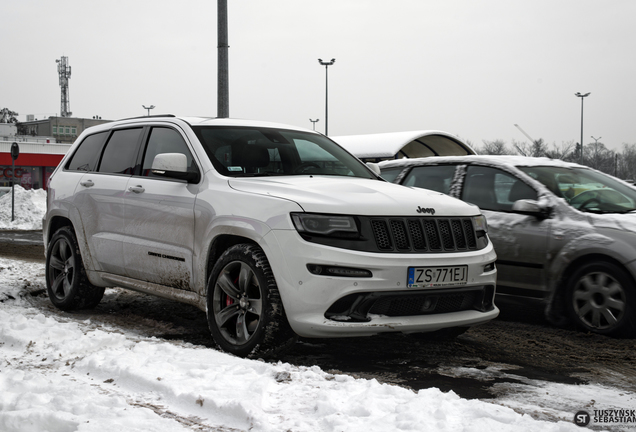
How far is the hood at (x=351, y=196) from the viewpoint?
453 centimetres

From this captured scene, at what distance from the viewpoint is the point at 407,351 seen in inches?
207

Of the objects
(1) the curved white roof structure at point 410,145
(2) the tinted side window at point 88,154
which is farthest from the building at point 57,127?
(2) the tinted side window at point 88,154

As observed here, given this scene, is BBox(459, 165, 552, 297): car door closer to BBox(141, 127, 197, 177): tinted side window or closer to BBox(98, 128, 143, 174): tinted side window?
BBox(141, 127, 197, 177): tinted side window

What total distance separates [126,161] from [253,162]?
1420 millimetres

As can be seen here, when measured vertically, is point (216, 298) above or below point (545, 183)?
below

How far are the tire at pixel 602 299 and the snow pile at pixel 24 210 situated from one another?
18.6 meters

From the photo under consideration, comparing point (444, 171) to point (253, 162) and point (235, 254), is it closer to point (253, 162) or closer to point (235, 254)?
point (253, 162)

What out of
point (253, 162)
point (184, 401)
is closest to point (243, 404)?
point (184, 401)

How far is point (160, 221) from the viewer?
18.2ft

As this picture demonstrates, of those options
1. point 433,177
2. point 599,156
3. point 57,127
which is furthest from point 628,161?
point 433,177

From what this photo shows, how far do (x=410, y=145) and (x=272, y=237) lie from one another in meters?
16.5

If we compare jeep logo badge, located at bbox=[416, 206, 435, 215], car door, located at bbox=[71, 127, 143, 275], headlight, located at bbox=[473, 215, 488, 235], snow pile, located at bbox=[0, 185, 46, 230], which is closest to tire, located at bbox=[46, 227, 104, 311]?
car door, located at bbox=[71, 127, 143, 275]

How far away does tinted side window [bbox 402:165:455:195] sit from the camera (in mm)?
7215

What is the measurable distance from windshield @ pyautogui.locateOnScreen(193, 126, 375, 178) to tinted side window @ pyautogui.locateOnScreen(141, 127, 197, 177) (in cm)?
18
